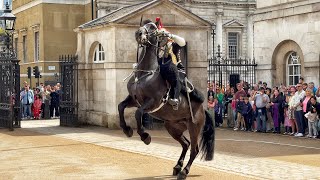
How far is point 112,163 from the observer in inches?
537

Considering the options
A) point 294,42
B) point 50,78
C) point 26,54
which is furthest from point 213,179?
point 26,54

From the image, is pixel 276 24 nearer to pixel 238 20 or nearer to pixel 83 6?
pixel 83 6

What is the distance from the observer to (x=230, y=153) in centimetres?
1566

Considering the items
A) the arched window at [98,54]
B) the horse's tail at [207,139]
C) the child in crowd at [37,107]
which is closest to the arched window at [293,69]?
the arched window at [98,54]

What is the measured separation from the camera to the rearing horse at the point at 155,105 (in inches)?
442

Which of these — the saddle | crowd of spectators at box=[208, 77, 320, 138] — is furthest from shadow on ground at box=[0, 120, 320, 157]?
the saddle

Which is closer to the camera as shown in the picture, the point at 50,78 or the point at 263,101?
the point at 263,101

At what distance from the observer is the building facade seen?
174 feet

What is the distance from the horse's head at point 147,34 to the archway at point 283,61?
1598 centimetres

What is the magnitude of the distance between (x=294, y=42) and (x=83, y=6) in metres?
32.0

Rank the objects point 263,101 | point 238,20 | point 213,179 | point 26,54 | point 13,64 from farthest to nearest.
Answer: point 238,20, point 26,54, point 13,64, point 263,101, point 213,179

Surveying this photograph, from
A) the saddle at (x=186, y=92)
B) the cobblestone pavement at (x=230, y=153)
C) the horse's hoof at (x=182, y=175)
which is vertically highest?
the saddle at (x=186, y=92)

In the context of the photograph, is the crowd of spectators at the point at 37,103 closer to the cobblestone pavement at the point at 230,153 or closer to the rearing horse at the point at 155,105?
the cobblestone pavement at the point at 230,153

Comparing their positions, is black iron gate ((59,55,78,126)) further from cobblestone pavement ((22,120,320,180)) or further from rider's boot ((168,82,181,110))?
rider's boot ((168,82,181,110))
